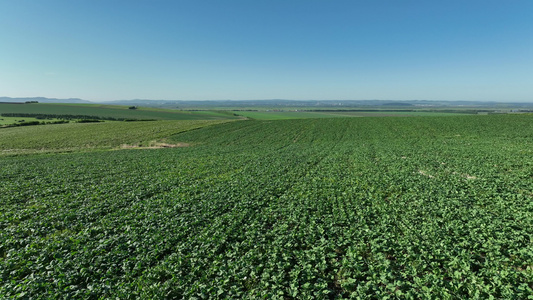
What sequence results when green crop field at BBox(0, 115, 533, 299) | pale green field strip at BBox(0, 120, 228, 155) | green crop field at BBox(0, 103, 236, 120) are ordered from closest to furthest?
green crop field at BBox(0, 115, 533, 299)
pale green field strip at BBox(0, 120, 228, 155)
green crop field at BBox(0, 103, 236, 120)

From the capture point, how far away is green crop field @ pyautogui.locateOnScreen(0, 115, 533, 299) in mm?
7457

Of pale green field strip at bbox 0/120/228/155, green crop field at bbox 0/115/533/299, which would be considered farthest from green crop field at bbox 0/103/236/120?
green crop field at bbox 0/115/533/299

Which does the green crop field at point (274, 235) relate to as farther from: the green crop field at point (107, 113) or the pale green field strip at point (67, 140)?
the green crop field at point (107, 113)

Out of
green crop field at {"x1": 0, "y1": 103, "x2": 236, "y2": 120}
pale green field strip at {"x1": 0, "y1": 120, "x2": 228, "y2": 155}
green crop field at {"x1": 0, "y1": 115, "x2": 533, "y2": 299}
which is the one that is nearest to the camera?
green crop field at {"x1": 0, "y1": 115, "x2": 533, "y2": 299}

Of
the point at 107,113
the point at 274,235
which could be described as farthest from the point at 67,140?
the point at 107,113

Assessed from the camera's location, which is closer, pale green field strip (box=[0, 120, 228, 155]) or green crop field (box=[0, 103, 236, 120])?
pale green field strip (box=[0, 120, 228, 155])

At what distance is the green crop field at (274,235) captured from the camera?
24.5 ft

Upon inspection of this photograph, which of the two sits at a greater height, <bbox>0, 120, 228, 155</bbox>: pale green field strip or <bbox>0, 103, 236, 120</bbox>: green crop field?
<bbox>0, 103, 236, 120</bbox>: green crop field

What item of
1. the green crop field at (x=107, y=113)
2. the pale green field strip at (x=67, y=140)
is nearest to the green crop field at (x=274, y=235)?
the pale green field strip at (x=67, y=140)

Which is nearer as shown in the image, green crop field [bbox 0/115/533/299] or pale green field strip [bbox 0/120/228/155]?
green crop field [bbox 0/115/533/299]

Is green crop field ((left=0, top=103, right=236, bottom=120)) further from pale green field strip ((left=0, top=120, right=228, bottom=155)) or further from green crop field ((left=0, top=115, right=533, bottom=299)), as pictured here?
green crop field ((left=0, top=115, right=533, bottom=299))

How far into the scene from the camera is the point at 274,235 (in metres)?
10.7

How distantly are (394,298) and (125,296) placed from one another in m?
8.34

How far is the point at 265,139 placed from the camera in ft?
169
